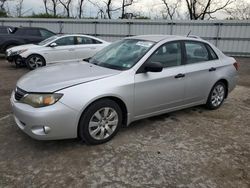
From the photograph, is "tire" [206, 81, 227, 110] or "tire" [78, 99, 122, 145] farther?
"tire" [206, 81, 227, 110]

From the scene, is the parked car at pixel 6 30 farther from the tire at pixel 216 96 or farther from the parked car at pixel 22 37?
the tire at pixel 216 96

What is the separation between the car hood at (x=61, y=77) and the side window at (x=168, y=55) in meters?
0.78

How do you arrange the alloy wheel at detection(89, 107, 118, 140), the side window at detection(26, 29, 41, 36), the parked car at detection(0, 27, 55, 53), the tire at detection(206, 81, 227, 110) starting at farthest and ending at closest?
the side window at detection(26, 29, 41, 36)
the parked car at detection(0, 27, 55, 53)
the tire at detection(206, 81, 227, 110)
the alloy wheel at detection(89, 107, 118, 140)

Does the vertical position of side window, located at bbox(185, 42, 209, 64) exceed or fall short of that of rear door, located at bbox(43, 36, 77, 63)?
it exceeds it

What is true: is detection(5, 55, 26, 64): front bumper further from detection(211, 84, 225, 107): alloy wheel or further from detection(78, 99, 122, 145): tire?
detection(211, 84, 225, 107): alloy wheel

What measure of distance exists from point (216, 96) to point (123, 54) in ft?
7.40

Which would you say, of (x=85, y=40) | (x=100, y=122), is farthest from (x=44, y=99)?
(x=85, y=40)

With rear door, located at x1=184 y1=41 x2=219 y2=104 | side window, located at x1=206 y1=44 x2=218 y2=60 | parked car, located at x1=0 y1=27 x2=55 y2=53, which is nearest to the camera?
rear door, located at x1=184 y1=41 x2=219 y2=104

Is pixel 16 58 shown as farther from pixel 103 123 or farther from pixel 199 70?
pixel 199 70

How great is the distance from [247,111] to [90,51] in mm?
6537

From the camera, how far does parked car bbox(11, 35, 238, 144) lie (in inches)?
127

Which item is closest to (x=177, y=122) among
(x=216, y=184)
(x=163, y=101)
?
(x=163, y=101)

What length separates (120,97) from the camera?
3.63 metres

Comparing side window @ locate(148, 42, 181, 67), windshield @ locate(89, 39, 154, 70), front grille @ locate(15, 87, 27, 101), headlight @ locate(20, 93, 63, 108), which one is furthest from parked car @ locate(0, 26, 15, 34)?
headlight @ locate(20, 93, 63, 108)
